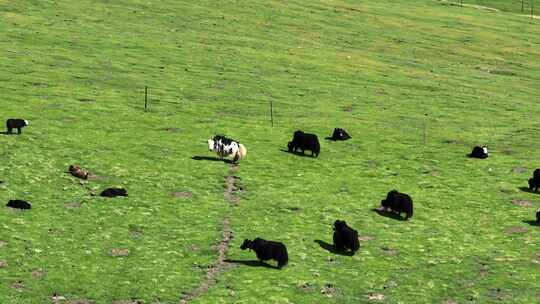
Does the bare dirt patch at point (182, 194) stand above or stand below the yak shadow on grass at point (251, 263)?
above

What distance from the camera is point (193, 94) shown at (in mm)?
69938

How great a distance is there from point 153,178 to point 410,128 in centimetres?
2697

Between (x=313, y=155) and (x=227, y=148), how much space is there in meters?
6.50

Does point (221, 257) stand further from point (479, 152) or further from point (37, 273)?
point (479, 152)

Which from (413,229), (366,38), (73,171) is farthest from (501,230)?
(366,38)

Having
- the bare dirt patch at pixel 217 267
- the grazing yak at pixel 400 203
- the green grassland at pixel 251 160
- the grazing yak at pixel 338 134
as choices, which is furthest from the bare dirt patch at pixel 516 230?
the grazing yak at pixel 338 134

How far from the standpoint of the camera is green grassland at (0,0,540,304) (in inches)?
1276

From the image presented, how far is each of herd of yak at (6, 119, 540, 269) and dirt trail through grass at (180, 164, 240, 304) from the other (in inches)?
37.4

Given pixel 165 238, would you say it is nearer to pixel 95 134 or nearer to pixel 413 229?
pixel 413 229

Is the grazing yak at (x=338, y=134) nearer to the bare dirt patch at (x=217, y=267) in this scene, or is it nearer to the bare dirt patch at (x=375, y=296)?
the bare dirt patch at (x=217, y=267)

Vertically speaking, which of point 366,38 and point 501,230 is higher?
point 366,38

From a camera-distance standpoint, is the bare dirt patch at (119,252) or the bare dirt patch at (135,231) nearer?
the bare dirt patch at (119,252)

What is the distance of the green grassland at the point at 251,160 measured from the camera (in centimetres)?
3241

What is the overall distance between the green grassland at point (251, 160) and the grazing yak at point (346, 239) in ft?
2.40
